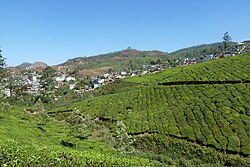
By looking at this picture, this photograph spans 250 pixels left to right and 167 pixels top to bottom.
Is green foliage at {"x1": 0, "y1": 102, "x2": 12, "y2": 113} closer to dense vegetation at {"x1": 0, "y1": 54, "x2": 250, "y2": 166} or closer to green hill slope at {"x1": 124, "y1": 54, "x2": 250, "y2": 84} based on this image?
dense vegetation at {"x1": 0, "y1": 54, "x2": 250, "y2": 166}

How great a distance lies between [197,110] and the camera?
46781 millimetres

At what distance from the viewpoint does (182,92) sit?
2328 inches

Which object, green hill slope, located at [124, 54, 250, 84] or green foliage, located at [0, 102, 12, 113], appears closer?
green foliage, located at [0, 102, 12, 113]

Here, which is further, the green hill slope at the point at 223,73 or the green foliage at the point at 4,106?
the green hill slope at the point at 223,73

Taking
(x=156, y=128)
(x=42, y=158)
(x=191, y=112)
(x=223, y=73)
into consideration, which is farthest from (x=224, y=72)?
(x=42, y=158)

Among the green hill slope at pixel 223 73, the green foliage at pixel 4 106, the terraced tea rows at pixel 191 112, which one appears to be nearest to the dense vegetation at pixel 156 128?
the terraced tea rows at pixel 191 112

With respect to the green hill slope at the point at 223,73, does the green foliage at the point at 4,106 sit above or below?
below

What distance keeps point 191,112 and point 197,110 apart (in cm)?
121

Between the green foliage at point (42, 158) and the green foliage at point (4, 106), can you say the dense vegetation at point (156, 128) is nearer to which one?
the green foliage at point (42, 158)

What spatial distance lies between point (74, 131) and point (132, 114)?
719 inches

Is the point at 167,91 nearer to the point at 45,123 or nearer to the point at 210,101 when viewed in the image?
the point at 210,101

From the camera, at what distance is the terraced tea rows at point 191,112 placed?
38.0 metres

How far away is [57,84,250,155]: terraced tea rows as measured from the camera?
3797cm

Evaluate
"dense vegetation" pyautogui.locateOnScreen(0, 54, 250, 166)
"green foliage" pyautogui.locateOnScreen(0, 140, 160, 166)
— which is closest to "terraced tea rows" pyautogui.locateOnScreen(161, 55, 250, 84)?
"dense vegetation" pyautogui.locateOnScreen(0, 54, 250, 166)
